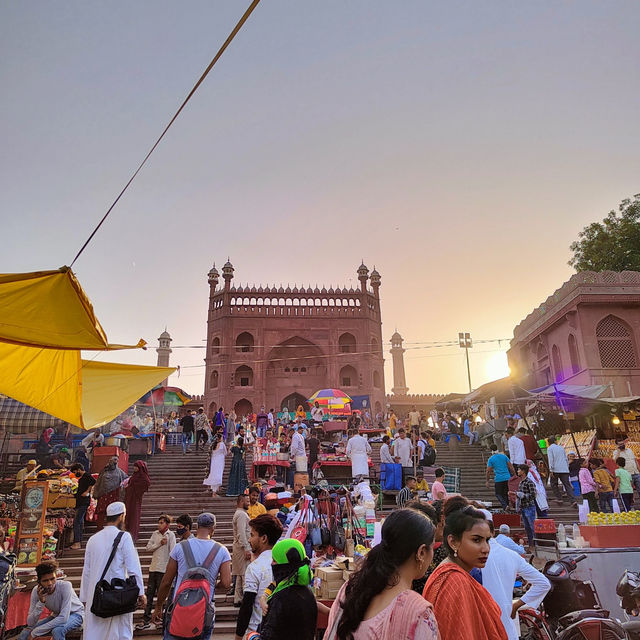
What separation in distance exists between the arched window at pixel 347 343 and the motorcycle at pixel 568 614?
95.7ft

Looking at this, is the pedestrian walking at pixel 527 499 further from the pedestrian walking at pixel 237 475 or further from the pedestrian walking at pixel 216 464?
the pedestrian walking at pixel 216 464

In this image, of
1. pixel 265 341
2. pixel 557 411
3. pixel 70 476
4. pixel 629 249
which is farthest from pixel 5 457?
pixel 629 249

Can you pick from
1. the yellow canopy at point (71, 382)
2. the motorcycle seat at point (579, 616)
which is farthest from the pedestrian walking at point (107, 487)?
the motorcycle seat at point (579, 616)

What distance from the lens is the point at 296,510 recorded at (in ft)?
19.9

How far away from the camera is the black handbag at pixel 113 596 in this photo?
3.68 meters

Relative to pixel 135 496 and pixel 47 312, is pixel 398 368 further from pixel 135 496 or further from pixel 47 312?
pixel 47 312

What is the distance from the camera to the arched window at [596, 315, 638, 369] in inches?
757

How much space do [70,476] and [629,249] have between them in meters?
24.7

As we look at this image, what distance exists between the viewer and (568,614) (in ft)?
14.7

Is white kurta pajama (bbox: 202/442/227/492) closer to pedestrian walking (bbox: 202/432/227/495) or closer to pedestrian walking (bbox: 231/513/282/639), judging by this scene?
pedestrian walking (bbox: 202/432/227/495)

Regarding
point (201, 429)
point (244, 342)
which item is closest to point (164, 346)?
point (244, 342)

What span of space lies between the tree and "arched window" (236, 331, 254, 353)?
62.8ft

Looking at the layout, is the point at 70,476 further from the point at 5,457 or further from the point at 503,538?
the point at 503,538

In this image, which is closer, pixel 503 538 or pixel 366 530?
pixel 503 538
